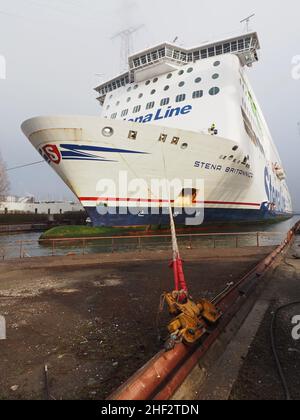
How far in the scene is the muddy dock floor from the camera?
12.1 ft

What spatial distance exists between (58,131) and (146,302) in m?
14.7

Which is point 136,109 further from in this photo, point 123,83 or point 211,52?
point 211,52

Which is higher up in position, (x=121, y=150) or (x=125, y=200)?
(x=121, y=150)

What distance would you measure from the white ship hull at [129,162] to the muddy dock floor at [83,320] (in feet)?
28.7

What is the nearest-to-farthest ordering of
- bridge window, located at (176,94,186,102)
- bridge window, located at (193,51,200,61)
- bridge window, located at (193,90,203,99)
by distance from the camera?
bridge window, located at (193,90,203,99), bridge window, located at (176,94,186,102), bridge window, located at (193,51,200,61)

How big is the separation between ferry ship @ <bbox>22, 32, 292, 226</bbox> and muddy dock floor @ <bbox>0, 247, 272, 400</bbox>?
4.90 m

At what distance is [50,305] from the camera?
659cm

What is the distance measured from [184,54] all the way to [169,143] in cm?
1640

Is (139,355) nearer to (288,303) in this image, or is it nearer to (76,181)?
(288,303)

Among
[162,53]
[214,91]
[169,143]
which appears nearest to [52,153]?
[169,143]

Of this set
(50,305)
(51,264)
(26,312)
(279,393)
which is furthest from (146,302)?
(51,264)

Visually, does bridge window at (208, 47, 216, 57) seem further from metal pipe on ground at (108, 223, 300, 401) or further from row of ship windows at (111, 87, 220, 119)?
metal pipe on ground at (108, 223, 300, 401)

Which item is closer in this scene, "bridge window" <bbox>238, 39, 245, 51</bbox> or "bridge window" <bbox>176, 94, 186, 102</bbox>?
"bridge window" <bbox>176, 94, 186, 102</bbox>

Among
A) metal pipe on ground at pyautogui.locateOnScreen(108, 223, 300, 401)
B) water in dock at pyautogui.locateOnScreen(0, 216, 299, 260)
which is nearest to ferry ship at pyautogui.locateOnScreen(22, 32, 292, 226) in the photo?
water in dock at pyautogui.locateOnScreen(0, 216, 299, 260)
